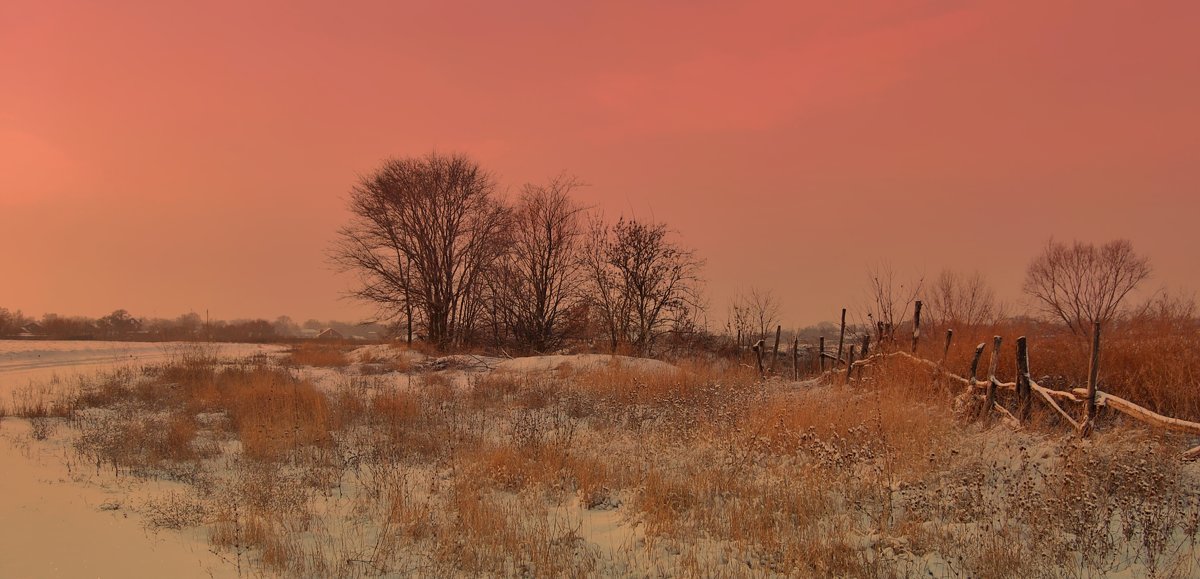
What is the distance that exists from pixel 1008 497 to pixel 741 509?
2226 mm

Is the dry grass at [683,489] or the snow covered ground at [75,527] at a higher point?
the dry grass at [683,489]

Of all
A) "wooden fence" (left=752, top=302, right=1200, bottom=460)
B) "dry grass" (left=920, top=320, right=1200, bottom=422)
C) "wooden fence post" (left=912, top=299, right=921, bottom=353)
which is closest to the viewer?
"wooden fence" (left=752, top=302, right=1200, bottom=460)

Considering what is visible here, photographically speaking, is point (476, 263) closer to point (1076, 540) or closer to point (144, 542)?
point (144, 542)

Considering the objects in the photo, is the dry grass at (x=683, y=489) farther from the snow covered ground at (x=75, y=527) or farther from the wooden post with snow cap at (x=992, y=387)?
the wooden post with snow cap at (x=992, y=387)

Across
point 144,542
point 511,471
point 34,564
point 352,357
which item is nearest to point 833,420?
point 511,471

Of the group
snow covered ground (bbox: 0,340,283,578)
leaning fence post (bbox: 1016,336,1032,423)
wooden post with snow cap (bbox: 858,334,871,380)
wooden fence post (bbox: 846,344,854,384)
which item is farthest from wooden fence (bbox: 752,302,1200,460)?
snow covered ground (bbox: 0,340,283,578)

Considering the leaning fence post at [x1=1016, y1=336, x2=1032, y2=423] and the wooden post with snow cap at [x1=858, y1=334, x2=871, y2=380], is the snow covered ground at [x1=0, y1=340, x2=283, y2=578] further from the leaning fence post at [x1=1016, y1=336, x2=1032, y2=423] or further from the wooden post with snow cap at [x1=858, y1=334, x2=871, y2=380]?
the wooden post with snow cap at [x1=858, y1=334, x2=871, y2=380]

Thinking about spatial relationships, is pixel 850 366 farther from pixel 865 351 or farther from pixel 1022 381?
pixel 1022 381

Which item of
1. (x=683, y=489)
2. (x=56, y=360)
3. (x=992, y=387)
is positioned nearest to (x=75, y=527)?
(x=683, y=489)

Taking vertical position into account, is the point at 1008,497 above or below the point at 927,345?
below

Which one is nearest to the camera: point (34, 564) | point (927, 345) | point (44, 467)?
point (34, 564)

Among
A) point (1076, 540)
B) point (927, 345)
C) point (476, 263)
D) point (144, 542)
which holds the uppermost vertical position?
point (476, 263)

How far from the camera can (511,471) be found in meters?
6.59

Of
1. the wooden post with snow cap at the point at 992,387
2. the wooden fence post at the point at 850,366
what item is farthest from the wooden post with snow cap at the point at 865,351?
the wooden post with snow cap at the point at 992,387
